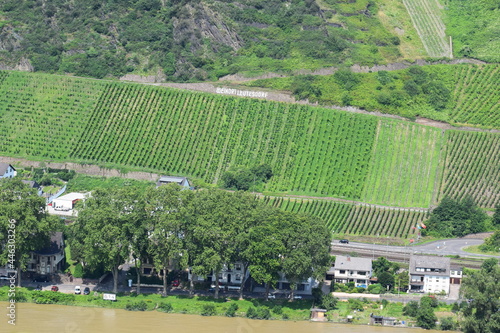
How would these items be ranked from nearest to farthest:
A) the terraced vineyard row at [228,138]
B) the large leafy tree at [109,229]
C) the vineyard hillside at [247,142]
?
1. the large leafy tree at [109,229]
2. the vineyard hillside at [247,142]
3. the terraced vineyard row at [228,138]

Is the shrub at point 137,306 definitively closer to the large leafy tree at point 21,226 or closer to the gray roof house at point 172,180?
the large leafy tree at point 21,226

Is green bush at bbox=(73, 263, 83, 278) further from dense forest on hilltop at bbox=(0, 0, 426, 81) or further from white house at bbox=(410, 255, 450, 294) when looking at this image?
dense forest on hilltop at bbox=(0, 0, 426, 81)

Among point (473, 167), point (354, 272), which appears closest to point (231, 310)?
point (354, 272)

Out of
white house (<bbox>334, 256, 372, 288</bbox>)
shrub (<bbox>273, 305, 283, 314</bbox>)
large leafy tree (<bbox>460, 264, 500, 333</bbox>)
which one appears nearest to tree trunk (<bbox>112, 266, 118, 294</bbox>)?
shrub (<bbox>273, 305, 283, 314</bbox>)

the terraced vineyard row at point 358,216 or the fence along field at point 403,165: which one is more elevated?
the fence along field at point 403,165

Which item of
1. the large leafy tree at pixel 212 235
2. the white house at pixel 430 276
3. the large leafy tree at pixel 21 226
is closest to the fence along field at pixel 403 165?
the white house at pixel 430 276

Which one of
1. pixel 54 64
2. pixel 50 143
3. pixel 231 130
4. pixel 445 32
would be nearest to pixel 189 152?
pixel 231 130

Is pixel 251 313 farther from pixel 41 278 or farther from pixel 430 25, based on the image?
pixel 430 25
